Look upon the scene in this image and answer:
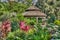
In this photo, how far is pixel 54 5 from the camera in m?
27.7

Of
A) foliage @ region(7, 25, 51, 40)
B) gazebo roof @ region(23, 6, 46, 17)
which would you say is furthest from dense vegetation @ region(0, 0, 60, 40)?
gazebo roof @ region(23, 6, 46, 17)

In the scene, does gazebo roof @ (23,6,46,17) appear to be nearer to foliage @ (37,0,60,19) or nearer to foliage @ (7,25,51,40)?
foliage @ (37,0,60,19)

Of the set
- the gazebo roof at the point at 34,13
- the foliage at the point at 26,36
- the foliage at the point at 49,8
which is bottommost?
the foliage at the point at 49,8

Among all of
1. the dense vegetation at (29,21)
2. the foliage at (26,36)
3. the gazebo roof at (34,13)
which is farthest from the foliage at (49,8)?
the foliage at (26,36)

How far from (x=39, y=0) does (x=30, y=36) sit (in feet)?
61.3

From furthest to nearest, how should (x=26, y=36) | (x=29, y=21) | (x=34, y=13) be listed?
1. (x=34, y=13)
2. (x=29, y=21)
3. (x=26, y=36)

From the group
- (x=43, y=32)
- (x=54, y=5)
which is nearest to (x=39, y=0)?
(x=54, y=5)

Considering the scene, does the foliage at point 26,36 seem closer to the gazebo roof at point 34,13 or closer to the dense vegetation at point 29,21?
the dense vegetation at point 29,21

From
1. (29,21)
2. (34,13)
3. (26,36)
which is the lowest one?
(34,13)

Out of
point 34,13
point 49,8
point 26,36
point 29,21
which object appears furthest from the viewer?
point 49,8

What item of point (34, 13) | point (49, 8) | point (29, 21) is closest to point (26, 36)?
point (29, 21)

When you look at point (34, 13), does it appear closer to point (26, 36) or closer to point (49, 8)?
point (49, 8)

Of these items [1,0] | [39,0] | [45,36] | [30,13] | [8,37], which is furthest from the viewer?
[1,0]

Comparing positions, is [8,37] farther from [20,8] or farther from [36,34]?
[20,8]
